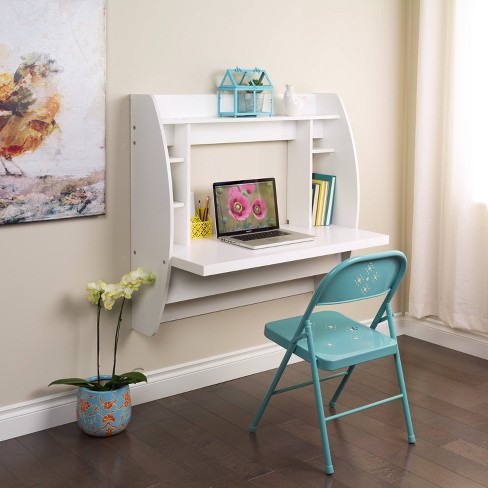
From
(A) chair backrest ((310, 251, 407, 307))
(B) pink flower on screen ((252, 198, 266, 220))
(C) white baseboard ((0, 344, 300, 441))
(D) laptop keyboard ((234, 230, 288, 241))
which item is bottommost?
(C) white baseboard ((0, 344, 300, 441))

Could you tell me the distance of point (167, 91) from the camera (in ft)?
10.7

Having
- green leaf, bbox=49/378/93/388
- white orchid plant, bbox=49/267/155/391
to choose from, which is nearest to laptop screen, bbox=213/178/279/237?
white orchid plant, bbox=49/267/155/391

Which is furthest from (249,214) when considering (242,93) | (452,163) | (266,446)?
(452,163)

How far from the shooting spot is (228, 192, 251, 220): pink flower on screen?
11.3ft

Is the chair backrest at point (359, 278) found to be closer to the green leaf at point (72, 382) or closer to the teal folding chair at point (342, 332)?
the teal folding chair at point (342, 332)

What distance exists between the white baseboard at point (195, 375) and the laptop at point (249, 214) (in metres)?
0.60

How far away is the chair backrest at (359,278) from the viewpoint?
2.73 m

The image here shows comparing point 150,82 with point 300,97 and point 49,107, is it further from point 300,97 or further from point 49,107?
point 300,97

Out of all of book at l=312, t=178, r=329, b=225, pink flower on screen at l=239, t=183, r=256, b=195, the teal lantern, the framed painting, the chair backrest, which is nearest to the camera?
the chair backrest

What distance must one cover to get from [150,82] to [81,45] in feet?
1.09

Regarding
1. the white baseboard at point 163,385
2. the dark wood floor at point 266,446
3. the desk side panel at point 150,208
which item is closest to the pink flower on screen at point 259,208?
the desk side panel at point 150,208

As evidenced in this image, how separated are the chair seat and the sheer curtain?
3.39 feet

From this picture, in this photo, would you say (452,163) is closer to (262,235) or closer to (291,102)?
(291,102)

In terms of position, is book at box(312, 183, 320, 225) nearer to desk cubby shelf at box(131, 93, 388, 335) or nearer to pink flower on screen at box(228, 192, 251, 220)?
desk cubby shelf at box(131, 93, 388, 335)
